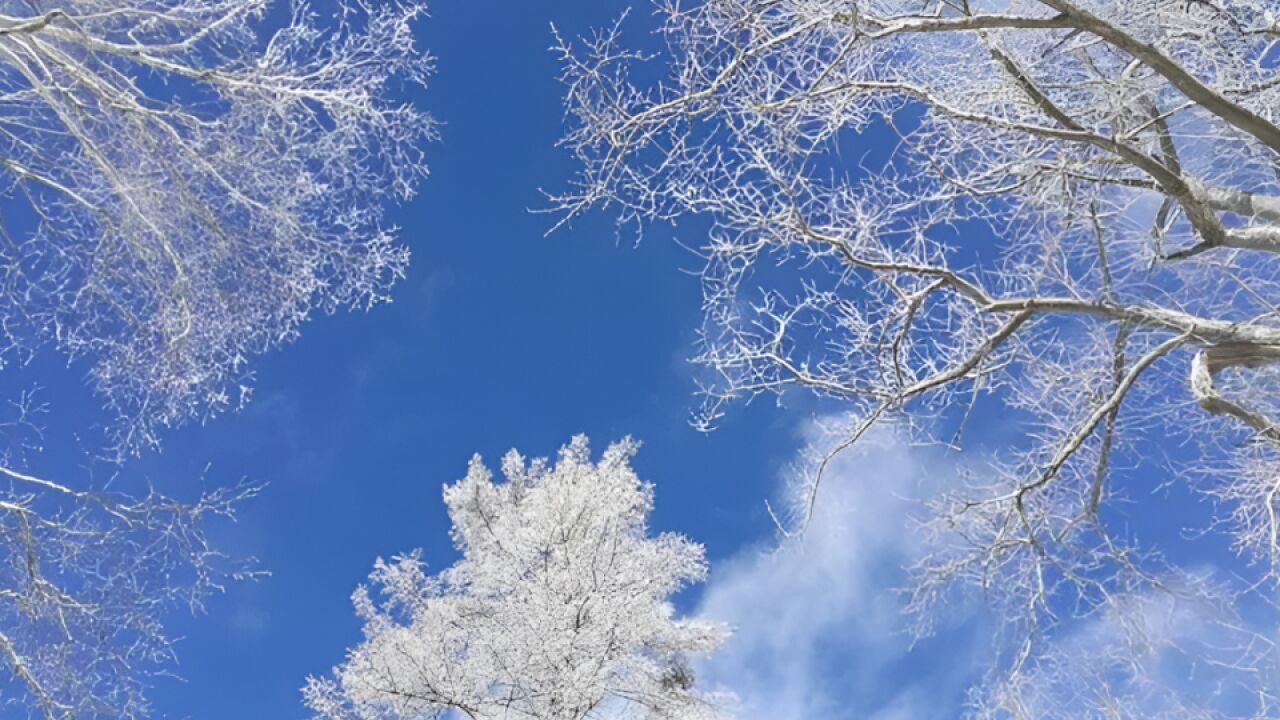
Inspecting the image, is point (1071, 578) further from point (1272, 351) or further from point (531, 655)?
point (531, 655)

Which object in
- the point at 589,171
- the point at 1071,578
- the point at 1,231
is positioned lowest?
the point at 1071,578

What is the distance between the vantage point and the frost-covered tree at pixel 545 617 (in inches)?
352

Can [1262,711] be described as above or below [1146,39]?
below

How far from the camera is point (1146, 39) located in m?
4.41

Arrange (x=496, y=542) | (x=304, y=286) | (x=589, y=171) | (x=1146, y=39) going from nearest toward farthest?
(x=1146, y=39), (x=589, y=171), (x=304, y=286), (x=496, y=542)

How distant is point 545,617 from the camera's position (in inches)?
359

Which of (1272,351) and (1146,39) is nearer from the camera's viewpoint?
(1146,39)

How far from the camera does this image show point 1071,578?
5891 mm

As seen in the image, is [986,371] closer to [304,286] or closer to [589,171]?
[589,171]

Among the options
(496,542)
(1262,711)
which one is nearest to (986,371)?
(1262,711)

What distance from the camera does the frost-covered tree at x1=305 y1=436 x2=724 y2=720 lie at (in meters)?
8.95

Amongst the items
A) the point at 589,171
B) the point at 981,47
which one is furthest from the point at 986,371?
the point at 589,171

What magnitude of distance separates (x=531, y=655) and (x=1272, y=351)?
6.86m

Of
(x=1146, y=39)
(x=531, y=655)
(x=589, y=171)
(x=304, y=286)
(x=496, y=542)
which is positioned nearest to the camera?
(x=1146, y=39)
